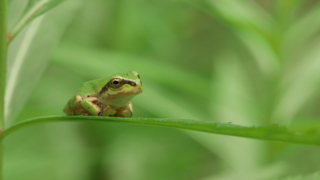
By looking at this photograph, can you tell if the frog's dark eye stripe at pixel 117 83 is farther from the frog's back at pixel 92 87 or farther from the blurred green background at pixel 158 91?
the blurred green background at pixel 158 91

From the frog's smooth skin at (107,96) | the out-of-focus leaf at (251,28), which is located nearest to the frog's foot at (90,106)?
the frog's smooth skin at (107,96)

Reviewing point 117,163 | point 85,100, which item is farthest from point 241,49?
point 85,100

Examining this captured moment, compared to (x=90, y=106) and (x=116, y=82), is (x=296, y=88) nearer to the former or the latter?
(x=116, y=82)

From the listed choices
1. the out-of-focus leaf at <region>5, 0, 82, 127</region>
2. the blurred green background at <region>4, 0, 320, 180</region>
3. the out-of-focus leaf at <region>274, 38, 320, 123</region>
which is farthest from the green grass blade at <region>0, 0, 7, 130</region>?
the out-of-focus leaf at <region>274, 38, 320, 123</region>

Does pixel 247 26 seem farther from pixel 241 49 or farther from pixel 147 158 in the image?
pixel 241 49

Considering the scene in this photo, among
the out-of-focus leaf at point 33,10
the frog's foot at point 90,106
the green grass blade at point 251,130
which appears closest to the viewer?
the green grass blade at point 251,130

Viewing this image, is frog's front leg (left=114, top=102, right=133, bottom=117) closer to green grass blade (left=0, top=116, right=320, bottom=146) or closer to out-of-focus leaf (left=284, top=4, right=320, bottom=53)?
green grass blade (left=0, top=116, right=320, bottom=146)
